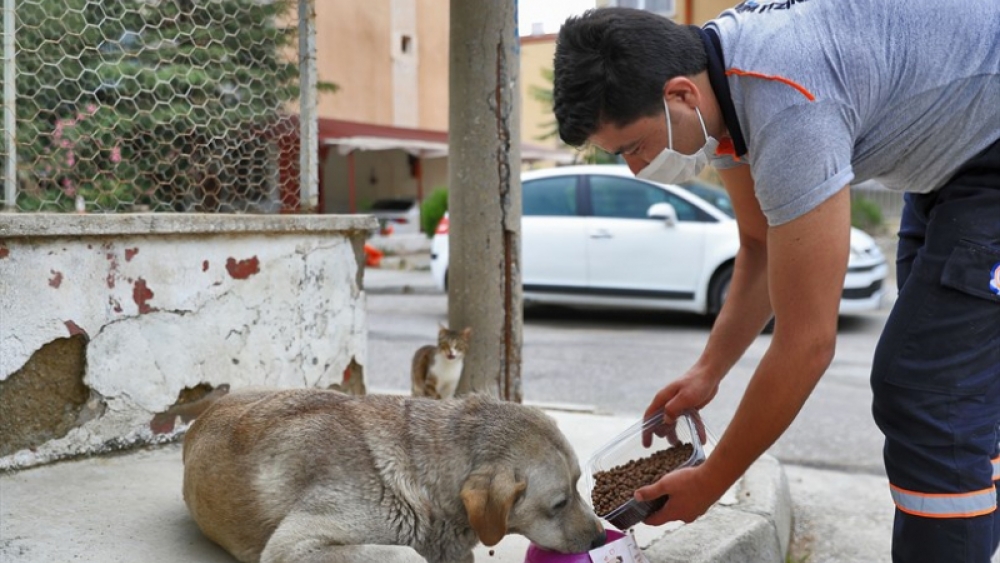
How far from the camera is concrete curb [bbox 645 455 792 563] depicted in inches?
120

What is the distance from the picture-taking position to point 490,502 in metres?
2.43

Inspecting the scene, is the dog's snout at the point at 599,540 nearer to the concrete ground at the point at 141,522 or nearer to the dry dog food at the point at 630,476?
the dry dog food at the point at 630,476

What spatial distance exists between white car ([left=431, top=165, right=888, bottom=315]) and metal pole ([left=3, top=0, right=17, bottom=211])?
21.6 feet

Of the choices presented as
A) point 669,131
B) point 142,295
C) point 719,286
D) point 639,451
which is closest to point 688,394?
point 639,451

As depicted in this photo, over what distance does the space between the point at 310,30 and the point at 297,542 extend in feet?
9.44

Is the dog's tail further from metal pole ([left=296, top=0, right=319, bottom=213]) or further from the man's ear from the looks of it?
the man's ear

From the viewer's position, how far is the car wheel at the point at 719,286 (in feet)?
32.3

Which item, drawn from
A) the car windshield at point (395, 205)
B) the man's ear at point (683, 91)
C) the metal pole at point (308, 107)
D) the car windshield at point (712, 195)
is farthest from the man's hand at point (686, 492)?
the car windshield at point (395, 205)

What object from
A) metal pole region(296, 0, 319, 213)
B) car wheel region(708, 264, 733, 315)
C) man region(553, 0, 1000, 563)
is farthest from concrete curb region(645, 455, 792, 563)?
car wheel region(708, 264, 733, 315)

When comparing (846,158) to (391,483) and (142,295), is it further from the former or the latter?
(142,295)

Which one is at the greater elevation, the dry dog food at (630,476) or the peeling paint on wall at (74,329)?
the peeling paint on wall at (74,329)

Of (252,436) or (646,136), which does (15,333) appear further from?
(646,136)

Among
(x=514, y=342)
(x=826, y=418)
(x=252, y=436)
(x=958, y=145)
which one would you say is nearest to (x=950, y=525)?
(x=958, y=145)

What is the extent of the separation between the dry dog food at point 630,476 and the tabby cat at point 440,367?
190 cm
